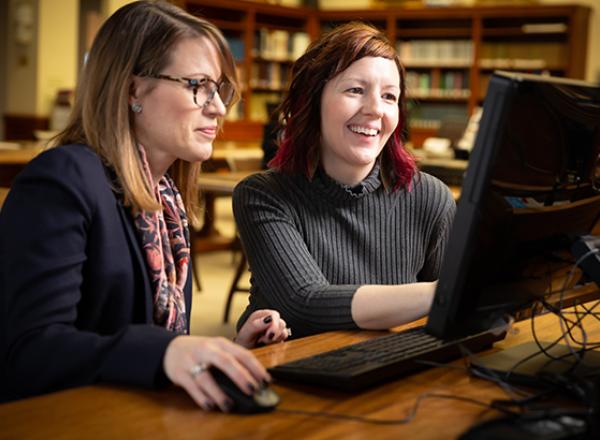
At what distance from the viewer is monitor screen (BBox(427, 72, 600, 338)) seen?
102 centimetres

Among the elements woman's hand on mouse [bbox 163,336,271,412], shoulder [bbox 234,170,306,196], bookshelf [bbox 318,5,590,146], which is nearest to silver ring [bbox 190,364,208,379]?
woman's hand on mouse [bbox 163,336,271,412]

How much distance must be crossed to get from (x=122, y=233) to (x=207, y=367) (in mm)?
362

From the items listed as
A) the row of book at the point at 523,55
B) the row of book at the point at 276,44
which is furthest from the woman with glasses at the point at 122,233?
the row of book at the point at 276,44

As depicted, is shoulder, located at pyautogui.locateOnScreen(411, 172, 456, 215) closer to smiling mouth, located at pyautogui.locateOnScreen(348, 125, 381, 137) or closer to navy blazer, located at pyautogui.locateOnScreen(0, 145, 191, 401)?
smiling mouth, located at pyautogui.locateOnScreen(348, 125, 381, 137)

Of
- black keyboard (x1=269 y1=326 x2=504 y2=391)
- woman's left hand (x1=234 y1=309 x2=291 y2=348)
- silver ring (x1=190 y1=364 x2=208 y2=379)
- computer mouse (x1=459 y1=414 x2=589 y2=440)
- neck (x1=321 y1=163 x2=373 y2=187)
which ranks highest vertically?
neck (x1=321 y1=163 x2=373 y2=187)

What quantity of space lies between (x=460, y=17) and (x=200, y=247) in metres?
4.64

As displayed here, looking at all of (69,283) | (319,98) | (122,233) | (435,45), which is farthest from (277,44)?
(69,283)

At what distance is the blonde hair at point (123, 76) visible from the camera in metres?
1.35

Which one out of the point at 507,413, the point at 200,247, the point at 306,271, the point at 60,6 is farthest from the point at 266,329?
the point at 60,6

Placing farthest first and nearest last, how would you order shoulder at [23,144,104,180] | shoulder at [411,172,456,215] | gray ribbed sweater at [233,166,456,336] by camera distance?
shoulder at [411,172,456,215] → gray ribbed sweater at [233,166,456,336] → shoulder at [23,144,104,180]

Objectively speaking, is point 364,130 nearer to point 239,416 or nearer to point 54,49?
point 239,416

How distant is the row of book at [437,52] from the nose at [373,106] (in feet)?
26.0

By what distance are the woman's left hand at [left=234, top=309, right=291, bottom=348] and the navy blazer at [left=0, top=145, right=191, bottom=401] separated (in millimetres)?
250

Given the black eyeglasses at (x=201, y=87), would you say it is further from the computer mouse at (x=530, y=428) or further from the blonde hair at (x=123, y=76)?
the computer mouse at (x=530, y=428)
